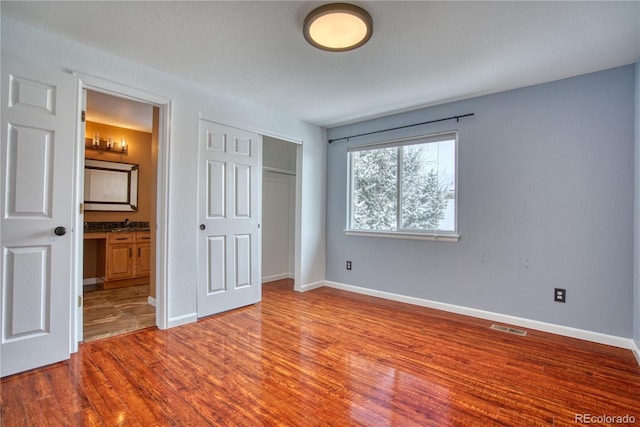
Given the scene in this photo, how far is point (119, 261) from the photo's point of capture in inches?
167

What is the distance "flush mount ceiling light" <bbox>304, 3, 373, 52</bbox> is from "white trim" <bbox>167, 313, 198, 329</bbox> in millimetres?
2659

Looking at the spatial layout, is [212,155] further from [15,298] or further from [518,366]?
[518,366]

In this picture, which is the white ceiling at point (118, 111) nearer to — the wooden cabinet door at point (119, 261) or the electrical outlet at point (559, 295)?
the wooden cabinet door at point (119, 261)

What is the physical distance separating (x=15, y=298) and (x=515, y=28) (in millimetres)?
3774

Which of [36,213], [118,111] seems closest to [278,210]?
[118,111]

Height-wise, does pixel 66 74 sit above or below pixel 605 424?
above

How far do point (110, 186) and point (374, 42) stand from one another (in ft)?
14.3

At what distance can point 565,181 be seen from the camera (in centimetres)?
281

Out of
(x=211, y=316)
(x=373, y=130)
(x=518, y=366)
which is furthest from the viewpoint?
(x=373, y=130)

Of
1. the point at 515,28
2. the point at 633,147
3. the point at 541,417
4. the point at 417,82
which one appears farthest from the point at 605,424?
the point at 417,82

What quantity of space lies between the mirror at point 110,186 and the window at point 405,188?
11.2 feet

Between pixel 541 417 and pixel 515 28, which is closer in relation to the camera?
pixel 541 417

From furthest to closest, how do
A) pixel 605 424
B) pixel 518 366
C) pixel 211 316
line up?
pixel 211 316, pixel 518 366, pixel 605 424

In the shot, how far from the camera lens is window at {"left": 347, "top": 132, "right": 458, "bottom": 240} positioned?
11.5 feet
